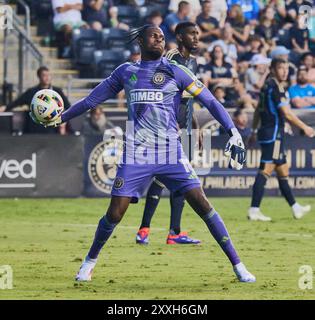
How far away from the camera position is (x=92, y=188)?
20750 mm

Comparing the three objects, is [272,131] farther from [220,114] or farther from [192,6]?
[192,6]

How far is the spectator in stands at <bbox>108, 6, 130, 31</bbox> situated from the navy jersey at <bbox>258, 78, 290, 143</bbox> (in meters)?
8.27

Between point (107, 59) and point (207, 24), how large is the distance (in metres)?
2.40

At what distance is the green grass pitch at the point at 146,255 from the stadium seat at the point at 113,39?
565cm

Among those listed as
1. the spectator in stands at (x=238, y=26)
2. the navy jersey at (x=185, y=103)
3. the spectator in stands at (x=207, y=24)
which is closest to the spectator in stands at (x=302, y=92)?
the spectator in stands at (x=207, y=24)

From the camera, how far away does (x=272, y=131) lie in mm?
17672

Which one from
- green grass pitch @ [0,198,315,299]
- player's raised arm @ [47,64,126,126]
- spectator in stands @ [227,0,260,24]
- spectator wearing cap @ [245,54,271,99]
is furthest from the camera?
spectator in stands @ [227,0,260,24]

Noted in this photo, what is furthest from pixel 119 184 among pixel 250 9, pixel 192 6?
pixel 250 9

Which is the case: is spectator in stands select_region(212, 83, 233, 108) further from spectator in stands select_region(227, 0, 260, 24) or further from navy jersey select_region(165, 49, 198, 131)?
navy jersey select_region(165, 49, 198, 131)

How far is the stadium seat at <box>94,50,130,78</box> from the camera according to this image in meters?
24.4

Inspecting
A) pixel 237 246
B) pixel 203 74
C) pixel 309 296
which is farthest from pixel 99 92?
pixel 203 74

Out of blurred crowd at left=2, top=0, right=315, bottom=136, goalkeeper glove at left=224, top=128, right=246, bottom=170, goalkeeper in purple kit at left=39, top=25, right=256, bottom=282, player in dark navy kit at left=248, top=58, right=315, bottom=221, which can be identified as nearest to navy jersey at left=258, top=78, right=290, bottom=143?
player in dark navy kit at left=248, top=58, right=315, bottom=221

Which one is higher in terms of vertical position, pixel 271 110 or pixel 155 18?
pixel 155 18

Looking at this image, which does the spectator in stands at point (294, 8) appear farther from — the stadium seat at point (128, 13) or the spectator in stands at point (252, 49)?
the stadium seat at point (128, 13)
